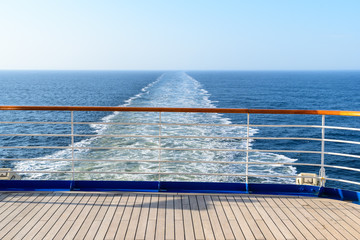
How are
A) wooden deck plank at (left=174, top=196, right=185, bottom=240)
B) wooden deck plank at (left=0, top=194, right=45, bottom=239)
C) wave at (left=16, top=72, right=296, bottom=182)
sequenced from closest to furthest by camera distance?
1. wooden deck plank at (left=174, top=196, right=185, bottom=240)
2. wooden deck plank at (left=0, top=194, right=45, bottom=239)
3. wave at (left=16, top=72, right=296, bottom=182)

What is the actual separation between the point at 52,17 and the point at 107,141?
35.0 m

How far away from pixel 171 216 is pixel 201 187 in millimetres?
657

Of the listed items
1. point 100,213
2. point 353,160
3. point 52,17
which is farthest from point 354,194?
point 52,17

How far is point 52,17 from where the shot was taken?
1567 inches

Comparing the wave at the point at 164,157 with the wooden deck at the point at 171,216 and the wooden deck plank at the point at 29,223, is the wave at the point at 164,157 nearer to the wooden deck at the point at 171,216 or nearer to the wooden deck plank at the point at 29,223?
the wooden deck at the point at 171,216

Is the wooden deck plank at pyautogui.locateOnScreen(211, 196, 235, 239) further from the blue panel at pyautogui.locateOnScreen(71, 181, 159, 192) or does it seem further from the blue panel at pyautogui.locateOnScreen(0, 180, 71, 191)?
the blue panel at pyautogui.locateOnScreen(0, 180, 71, 191)

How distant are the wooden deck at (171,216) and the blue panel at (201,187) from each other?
119 mm

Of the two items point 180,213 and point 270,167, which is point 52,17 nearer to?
point 270,167

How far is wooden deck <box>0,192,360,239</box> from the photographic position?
2252 millimetres

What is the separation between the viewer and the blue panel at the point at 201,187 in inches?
122

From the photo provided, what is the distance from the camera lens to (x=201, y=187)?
10.2ft

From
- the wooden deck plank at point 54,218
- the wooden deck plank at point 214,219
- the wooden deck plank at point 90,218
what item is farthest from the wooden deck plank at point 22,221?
the wooden deck plank at point 214,219

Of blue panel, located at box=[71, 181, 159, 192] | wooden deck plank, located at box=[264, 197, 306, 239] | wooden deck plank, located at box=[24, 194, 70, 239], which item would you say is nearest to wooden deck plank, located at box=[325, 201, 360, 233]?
wooden deck plank, located at box=[264, 197, 306, 239]

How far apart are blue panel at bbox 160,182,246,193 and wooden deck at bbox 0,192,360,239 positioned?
0.12 m
